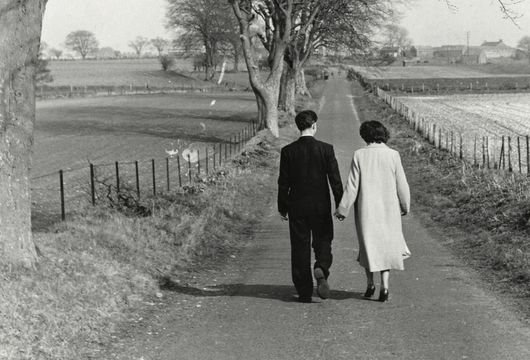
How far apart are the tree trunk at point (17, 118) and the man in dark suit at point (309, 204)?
2.58m

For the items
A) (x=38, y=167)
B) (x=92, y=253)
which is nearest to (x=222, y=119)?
(x=38, y=167)

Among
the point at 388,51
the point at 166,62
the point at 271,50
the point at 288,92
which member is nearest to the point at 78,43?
the point at 166,62

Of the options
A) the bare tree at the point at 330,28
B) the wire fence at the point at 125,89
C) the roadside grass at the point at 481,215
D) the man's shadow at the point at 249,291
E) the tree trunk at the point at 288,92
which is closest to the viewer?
the man's shadow at the point at 249,291

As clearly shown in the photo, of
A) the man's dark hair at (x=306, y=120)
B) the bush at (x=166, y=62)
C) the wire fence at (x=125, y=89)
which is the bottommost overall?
the man's dark hair at (x=306, y=120)

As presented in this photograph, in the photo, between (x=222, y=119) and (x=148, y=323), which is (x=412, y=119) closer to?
(x=222, y=119)

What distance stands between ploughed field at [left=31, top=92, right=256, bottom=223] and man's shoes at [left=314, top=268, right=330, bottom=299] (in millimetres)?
7101

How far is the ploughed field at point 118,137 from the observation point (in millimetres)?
23016

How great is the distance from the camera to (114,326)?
6.67 m

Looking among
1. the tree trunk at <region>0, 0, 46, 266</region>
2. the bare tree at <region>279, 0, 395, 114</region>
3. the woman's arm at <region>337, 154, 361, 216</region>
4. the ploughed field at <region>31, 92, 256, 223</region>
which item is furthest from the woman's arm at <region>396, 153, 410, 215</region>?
the bare tree at <region>279, 0, 395, 114</region>

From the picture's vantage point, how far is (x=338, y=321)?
22.5ft

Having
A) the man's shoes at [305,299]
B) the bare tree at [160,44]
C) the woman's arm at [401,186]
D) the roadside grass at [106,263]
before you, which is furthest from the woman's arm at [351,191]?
the bare tree at [160,44]

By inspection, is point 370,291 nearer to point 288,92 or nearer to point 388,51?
point 288,92

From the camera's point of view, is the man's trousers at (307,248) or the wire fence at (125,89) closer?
the man's trousers at (307,248)

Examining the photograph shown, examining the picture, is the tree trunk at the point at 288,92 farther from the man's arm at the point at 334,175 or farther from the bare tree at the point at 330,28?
the man's arm at the point at 334,175
